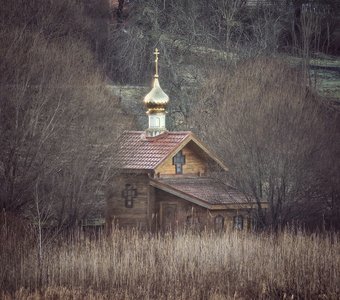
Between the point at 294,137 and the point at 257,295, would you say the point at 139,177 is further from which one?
the point at 257,295

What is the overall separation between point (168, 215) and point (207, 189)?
1.53 metres

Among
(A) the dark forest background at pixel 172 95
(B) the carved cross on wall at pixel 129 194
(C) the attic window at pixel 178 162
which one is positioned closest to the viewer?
(A) the dark forest background at pixel 172 95

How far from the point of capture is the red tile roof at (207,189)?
1678 inches

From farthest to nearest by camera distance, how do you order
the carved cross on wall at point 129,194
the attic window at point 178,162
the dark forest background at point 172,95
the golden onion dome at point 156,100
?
1. the golden onion dome at point 156,100
2. the attic window at point 178,162
3. the carved cross on wall at point 129,194
4. the dark forest background at point 172,95

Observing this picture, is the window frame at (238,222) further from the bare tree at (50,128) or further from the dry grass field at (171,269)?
the dry grass field at (171,269)

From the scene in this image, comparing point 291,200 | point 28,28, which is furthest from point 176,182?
point 28,28

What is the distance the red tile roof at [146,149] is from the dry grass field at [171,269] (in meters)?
5.29

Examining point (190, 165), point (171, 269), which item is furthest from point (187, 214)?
point (171, 269)

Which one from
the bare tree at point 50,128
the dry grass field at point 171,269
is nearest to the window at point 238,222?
the bare tree at point 50,128

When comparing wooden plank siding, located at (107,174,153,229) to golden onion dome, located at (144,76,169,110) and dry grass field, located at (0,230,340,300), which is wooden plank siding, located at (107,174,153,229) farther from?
dry grass field, located at (0,230,340,300)

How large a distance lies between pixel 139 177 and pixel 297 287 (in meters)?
10.5

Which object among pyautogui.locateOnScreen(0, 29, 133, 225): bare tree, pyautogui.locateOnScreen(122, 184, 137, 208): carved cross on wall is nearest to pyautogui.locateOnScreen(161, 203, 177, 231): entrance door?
pyautogui.locateOnScreen(122, 184, 137, 208): carved cross on wall

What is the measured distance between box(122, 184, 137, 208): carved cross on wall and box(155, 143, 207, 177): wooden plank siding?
1.08 m

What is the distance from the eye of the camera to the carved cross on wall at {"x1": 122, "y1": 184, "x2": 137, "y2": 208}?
1725 inches
